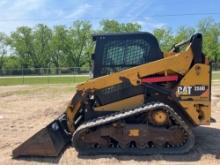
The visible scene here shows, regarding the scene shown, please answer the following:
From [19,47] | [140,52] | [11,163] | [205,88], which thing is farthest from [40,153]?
[19,47]

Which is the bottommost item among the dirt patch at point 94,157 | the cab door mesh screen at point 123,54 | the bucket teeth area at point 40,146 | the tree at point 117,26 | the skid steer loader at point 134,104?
the dirt patch at point 94,157

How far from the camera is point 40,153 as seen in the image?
25.6ft

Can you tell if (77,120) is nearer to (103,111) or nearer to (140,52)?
(103,111)

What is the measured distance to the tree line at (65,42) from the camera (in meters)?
84.7

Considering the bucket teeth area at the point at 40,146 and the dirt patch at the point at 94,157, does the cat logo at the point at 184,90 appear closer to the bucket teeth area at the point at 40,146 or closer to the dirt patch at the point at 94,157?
the dirt patch at the point at 94,157

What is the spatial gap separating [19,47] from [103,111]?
8420 cm

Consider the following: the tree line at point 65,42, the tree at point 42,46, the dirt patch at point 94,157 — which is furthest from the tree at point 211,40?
the dirt patch at point 94,157

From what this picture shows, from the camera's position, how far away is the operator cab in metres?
8.48

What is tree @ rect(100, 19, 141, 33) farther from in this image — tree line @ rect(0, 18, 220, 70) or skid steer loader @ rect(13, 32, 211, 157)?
skid steer loader @ rect(13, 32, 211, 157)

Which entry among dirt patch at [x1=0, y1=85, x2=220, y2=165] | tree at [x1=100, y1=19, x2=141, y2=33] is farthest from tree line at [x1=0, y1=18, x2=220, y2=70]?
dirt patch at [x1=0, y1=85, x2=220, y2=165]

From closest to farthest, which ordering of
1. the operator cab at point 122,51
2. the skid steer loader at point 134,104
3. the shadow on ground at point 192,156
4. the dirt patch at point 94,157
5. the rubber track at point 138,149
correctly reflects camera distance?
the dirt patch at point 94,157 < the shadow on ground at point 192,156 < the rubber track at point 138,149 < the skid steer loader at point 134,104 < the operator cab at point 122,51

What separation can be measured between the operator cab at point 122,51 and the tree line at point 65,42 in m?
74.7

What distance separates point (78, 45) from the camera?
87.0m

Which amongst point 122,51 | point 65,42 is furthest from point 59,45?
point 122,51
